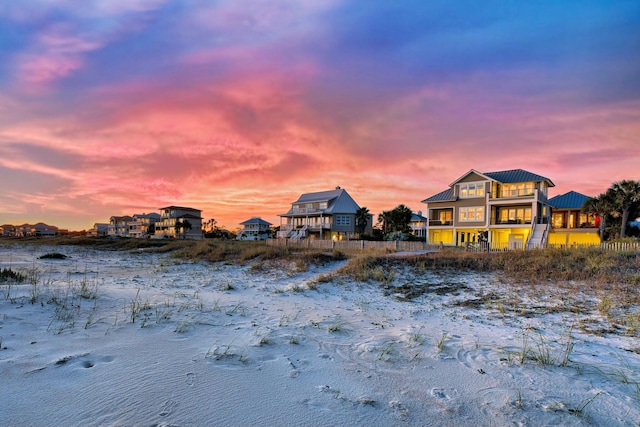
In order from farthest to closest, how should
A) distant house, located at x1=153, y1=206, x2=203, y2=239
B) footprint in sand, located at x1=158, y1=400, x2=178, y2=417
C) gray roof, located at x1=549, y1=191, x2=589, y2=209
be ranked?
1. distant house, located at x1=153, y1=206, x2=203, y2=239
2. gray roof, located at x1=549, y1=191, x2=589, y2=209
3. footprint in sand, located at x1=158, y1=400, x2=178, y2=417

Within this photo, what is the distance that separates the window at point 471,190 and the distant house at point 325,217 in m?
18.4

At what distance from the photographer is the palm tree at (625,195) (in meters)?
27.5

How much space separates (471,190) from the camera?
115ft

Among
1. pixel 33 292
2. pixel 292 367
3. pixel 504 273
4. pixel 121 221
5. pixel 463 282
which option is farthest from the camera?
pixel 121 221

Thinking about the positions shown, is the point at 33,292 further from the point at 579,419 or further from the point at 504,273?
the point at 504,273

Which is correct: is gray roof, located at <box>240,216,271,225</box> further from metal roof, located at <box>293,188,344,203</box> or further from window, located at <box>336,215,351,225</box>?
window, located at <box>336,215,351,225</box>

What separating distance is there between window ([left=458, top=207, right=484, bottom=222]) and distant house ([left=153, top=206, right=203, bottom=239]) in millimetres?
70630

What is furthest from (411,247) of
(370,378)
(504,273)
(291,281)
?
(370,378)

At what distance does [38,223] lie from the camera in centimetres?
14638

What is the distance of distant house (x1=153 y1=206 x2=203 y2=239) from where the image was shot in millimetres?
86375

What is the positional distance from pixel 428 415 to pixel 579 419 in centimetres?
154

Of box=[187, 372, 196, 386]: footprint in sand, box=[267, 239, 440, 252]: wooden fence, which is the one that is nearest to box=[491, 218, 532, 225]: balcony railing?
box=[267, 239, 440, 252]: wooden fence

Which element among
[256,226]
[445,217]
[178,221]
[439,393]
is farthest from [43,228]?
[439,393]

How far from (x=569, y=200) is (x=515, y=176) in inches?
430
